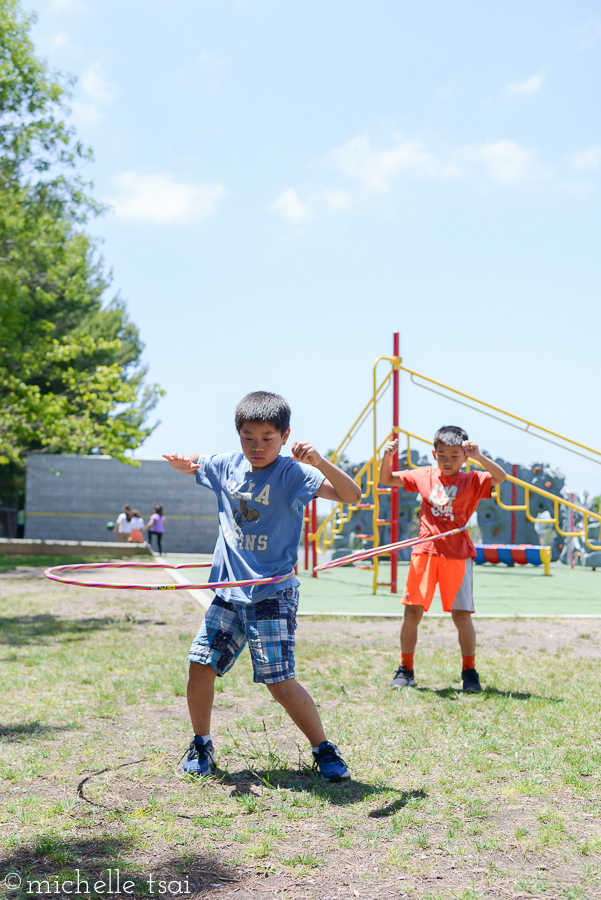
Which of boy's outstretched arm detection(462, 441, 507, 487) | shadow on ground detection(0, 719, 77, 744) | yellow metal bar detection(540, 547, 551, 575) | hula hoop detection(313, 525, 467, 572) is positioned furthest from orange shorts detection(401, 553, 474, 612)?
yellow metal bar detection(540, 547, 551, 575)

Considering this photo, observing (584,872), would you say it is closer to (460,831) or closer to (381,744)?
(460,831)

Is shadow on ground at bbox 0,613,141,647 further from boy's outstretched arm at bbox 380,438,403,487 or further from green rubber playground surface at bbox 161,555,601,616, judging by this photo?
boy's outstretched arm at bbox 380,438,403,487

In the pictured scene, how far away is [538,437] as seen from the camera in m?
10.2

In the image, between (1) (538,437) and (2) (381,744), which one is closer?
(2) (381,744)

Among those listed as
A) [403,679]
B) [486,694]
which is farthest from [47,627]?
[486,694]

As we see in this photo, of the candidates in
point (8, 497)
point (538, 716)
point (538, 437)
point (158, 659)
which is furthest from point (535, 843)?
point (8, 497)

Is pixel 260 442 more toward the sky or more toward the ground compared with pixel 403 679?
more toward the sky

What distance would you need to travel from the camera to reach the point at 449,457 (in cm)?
507

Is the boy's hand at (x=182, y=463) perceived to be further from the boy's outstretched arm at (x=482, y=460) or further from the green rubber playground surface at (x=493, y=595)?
the green rubber playground surface at (x=493, y=595)

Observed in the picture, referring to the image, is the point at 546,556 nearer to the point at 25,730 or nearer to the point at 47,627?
the point at 47,627

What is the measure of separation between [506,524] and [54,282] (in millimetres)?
14769

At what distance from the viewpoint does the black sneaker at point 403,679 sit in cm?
508

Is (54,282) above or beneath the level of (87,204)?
beneath

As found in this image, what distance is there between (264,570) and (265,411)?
2.30ft
